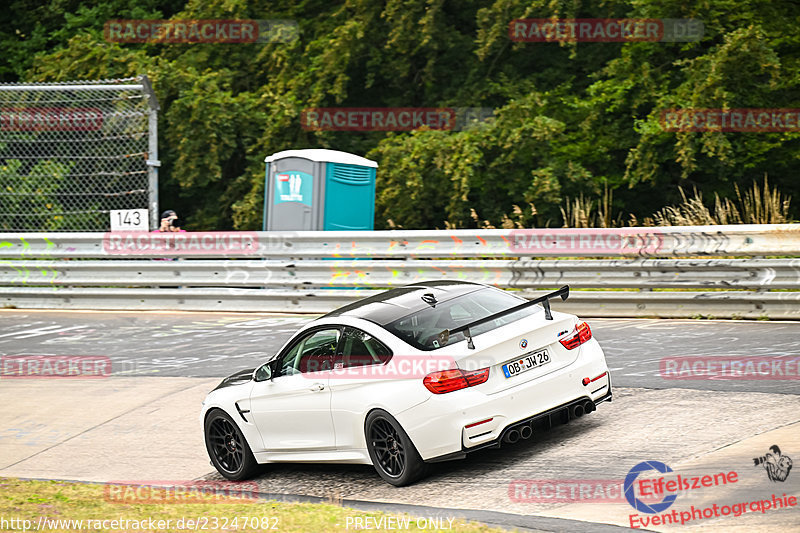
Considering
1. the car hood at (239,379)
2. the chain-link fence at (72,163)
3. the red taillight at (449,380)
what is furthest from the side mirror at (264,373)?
the chain-link fence at (72,163)

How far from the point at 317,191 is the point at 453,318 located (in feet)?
Answer: 31.1

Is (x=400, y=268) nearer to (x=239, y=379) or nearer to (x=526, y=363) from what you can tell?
(x=239, y=379)

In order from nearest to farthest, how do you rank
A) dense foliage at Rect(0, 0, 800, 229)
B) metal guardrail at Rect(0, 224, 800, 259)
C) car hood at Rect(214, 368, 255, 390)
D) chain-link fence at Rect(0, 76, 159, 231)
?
car hood at Rect(214, 368, 255, 390) → metal guardrail at Rect(0, 224, 800, 259) → chain-link fence at Rect(0, 76, 159, 231) → dense foliage at Rect(0, 0, 800, 229)

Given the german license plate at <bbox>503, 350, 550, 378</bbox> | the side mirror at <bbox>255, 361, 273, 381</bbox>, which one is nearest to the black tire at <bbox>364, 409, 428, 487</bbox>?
the german license plate at <bbox>503, 350, 550, 378</bbox>

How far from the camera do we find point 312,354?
854 cm

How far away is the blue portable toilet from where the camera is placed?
17.3 metres

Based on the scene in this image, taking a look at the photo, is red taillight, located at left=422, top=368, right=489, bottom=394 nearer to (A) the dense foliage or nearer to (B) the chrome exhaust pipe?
(B) the chrome exhaust pipe

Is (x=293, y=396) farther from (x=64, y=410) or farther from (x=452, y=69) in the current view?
(x=452, y=69)

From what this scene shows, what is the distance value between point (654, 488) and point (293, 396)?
119 inches

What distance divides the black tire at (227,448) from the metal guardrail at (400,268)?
618cm

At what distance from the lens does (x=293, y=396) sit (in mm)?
8531

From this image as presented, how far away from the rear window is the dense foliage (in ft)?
44.3

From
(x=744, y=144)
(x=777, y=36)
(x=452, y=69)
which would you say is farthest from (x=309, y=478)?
(x=452, y=69)

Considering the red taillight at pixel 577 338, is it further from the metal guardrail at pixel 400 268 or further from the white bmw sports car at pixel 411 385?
the metal guardrail at pixel 400 268
